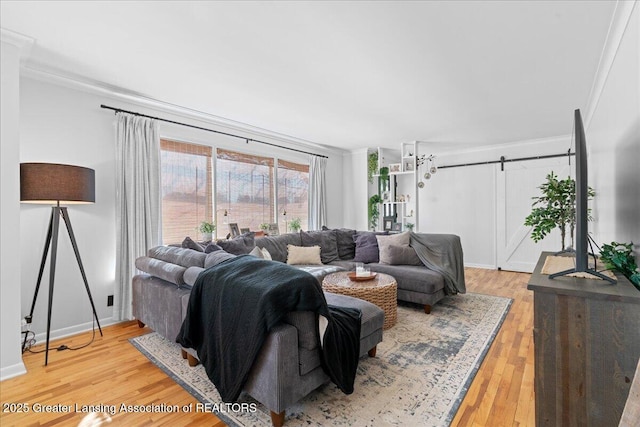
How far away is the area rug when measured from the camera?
180 cm

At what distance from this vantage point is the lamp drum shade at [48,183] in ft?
8.20

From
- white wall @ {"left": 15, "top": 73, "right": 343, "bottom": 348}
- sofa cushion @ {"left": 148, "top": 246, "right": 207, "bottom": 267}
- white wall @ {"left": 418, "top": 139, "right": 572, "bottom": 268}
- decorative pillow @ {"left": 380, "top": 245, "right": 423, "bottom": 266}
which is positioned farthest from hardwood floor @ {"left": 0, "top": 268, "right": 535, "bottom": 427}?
white wall @ {"left": 418, "top": 139, "right": 572, "bottom": 268}

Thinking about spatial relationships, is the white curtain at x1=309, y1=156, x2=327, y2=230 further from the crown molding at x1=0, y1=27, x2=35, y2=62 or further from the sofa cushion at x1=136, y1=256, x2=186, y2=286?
the crown molding at x1=0, y1=27, x2=35, y2=62

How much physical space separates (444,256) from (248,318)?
320cm

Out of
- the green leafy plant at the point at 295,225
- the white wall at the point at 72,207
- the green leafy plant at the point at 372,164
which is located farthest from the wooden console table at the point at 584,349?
the green leafy plant at the point at 372,164

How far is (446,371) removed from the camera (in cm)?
229

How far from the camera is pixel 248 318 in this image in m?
1.69

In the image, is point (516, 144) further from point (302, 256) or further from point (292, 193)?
point (302, 256)

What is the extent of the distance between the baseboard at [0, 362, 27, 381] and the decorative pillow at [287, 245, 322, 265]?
8.98ft

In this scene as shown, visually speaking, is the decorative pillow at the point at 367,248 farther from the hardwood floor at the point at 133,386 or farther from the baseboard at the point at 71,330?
the baseboard at the point at 71,330

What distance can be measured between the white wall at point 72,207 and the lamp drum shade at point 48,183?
47cm

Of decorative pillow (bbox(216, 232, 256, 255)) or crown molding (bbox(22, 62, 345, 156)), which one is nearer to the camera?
crown molding (bbox(22, 62, 345, 156))

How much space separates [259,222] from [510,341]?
3788 millimetres

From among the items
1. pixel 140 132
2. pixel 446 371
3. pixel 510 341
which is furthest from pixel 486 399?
pixel 140 132
